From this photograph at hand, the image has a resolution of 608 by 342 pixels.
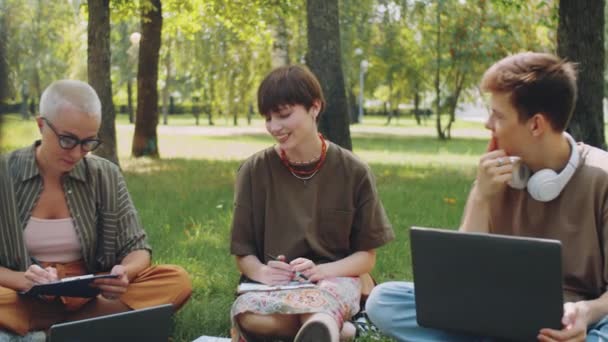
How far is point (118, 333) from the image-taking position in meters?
2.88

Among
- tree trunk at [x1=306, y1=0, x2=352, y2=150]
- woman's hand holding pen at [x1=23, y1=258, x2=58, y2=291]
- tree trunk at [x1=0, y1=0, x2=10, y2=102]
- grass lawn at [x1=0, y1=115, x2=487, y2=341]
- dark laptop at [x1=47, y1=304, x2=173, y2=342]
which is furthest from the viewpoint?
tree trunk at [x1=306, y1=0, x2=352, y2=150]

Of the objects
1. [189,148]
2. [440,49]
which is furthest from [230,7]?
[440,49]

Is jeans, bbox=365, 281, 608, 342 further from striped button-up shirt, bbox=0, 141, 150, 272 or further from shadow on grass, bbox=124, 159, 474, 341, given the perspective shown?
striped button-up shirt, bbox=0, 141, 150, 272

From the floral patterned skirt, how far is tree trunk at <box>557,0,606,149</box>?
5.15 metres

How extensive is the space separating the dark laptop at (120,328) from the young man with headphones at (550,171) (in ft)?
3.83

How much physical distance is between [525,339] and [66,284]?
1966 mm

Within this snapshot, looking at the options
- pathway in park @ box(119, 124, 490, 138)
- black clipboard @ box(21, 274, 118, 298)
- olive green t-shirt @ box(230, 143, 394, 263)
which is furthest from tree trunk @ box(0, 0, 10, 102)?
pathway in park @ box(119, 124, 490, 138)

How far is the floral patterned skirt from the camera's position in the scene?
135 inches

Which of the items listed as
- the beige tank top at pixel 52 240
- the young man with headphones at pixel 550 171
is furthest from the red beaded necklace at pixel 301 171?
the beige tank top at pixel 52 240

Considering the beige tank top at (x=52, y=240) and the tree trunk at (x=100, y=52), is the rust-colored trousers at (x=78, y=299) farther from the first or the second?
the tree trunk at (x=100, y=52)

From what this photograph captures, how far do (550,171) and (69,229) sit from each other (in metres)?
2.38

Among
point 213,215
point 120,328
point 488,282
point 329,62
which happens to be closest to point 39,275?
point 120,328

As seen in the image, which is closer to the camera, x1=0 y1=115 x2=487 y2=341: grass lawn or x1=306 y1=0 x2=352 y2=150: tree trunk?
x1=0 y1=115 x2=487 y2=341: grass lawn

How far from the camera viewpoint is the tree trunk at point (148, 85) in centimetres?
1553
